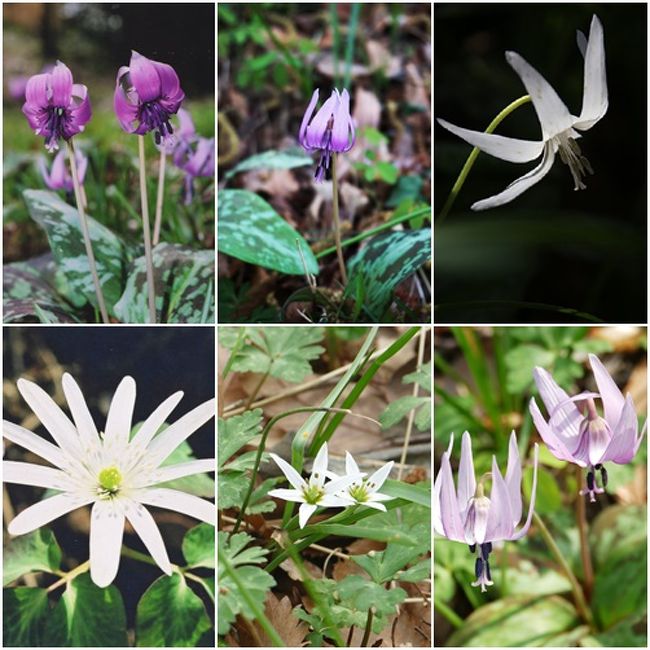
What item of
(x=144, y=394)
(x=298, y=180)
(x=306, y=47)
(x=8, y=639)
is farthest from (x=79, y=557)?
(x=306, y=47)

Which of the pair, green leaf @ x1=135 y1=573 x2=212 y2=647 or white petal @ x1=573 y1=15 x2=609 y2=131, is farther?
green leaf @ x1=135 y1=573 x2=212 y2=647

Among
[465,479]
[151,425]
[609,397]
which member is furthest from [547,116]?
[151,425]

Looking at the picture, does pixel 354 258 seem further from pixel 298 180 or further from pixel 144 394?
pixel 144 394

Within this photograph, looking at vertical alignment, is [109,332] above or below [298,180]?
below

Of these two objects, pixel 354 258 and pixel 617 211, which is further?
pixel 617 211

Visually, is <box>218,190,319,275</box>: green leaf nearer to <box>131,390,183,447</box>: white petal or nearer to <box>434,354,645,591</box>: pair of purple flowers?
<box>131,390,183,447</box>: white petal

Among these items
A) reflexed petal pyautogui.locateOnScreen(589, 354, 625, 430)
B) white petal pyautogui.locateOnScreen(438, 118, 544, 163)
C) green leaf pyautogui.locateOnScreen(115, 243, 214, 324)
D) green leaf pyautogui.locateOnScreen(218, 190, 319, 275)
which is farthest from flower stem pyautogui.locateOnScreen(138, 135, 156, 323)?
reflexed petal pyautogui.locateOnScreen(589, 354, 625, 430)

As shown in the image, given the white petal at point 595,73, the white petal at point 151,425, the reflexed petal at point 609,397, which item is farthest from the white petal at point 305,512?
the white petal at point 595,73
